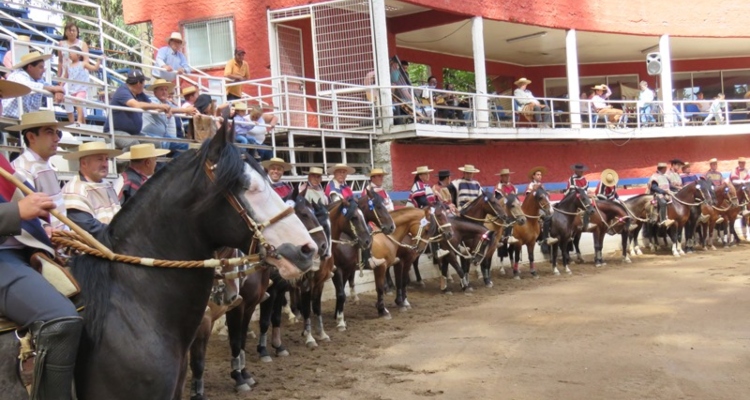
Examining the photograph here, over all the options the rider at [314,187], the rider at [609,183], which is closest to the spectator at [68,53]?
the rider at [314,187]

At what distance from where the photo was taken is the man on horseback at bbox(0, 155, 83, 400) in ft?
12.0

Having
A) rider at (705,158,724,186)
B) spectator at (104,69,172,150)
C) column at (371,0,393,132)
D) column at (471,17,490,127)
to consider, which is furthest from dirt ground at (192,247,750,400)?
rider at (705,158,724,186)

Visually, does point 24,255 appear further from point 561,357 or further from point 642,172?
point 642,172

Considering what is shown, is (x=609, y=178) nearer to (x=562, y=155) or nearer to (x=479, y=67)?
(x=562, y=155)

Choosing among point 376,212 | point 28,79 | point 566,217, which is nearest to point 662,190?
point 566,217

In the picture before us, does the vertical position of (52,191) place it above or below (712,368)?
above

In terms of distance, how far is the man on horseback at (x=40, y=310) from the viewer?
12.0 ft

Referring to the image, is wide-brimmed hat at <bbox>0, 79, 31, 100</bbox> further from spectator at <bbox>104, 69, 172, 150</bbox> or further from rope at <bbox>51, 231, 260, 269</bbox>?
spectator at <bbox>104, 69, 172, 150</bbox>

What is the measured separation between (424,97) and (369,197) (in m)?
7.90

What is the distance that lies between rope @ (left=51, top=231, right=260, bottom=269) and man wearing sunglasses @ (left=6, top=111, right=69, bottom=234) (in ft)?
1.43

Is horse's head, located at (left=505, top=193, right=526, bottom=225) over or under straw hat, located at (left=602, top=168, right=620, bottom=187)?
under

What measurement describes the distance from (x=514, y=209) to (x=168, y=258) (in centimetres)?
1417

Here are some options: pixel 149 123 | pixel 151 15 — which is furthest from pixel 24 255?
pixel 151 15

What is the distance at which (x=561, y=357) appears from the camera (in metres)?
9.60
